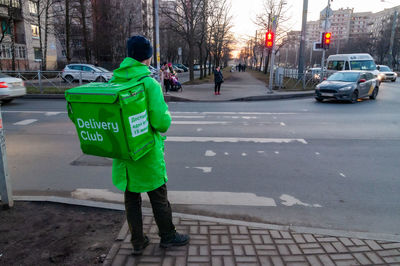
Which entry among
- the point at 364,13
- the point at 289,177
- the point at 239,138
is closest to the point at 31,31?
the point at 239,138

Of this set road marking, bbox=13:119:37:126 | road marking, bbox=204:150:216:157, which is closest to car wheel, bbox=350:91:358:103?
road marking, bbox=204:150:216:157

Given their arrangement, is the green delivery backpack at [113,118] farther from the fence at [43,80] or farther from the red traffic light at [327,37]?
the red traffic light at [327,37]

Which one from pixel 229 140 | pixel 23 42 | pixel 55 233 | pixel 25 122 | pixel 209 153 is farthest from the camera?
pixel 23 42

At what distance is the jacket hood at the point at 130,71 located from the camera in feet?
8.45

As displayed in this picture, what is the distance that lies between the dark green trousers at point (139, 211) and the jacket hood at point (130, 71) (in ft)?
3.43

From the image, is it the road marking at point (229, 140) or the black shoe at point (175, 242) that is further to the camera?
the road marking at point (229, 140)

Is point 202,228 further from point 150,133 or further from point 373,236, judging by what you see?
point 373,236

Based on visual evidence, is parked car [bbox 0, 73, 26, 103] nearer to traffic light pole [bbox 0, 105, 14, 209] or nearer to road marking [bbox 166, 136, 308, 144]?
road marking [bbox 166, 136, 308, 144]

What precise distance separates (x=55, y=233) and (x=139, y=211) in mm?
1118

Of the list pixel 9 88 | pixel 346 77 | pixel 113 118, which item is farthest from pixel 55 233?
pixel 346 77

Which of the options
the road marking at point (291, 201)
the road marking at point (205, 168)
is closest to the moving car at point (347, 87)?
the road marking at point (205, 168)

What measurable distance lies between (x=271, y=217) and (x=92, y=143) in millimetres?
2474

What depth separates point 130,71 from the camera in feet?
8.50

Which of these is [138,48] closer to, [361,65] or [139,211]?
[139,211]
